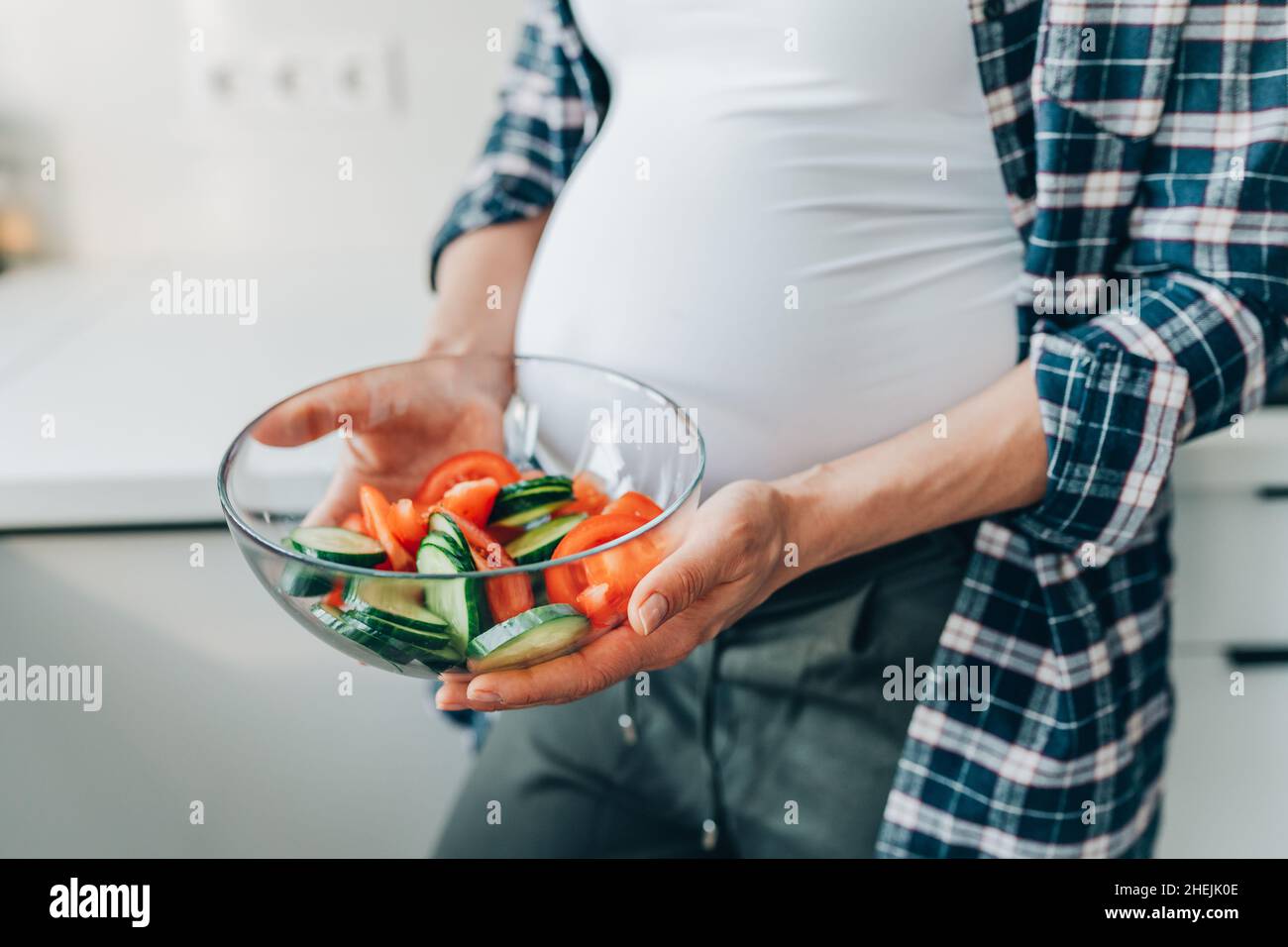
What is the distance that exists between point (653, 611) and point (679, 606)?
0.07ft

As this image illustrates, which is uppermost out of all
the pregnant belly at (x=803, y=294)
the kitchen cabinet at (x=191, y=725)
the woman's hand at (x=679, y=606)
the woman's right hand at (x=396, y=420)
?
the pregnant belly at (x=803, y=294)

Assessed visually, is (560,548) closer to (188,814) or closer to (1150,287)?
(1150,287)

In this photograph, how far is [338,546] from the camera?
1.53 feet

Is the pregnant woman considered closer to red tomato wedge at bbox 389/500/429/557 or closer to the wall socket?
red tomato wedge at bbox 389/500/429/557

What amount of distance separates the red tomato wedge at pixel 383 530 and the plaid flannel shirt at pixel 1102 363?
343mm

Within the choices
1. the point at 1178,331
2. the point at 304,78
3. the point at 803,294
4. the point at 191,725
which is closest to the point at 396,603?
the point at 803,294

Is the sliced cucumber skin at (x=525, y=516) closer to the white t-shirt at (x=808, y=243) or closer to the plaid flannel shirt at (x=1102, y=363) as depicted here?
the white t-shirt at (x=808, y=243)

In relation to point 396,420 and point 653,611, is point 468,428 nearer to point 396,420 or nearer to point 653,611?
point 396,420

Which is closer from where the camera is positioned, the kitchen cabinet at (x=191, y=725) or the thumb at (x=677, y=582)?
the thumb at (x=677, y=582)

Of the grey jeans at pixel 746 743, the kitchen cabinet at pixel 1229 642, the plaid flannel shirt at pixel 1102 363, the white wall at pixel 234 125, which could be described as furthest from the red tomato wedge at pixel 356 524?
the white wall at pixel 234 125

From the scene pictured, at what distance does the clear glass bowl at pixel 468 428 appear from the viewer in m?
0.54

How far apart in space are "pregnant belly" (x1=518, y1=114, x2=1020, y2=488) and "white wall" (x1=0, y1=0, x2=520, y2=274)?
28.3 inches

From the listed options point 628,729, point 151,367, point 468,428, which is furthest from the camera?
point 151,367

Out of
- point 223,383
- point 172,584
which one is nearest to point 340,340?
point 223,383
